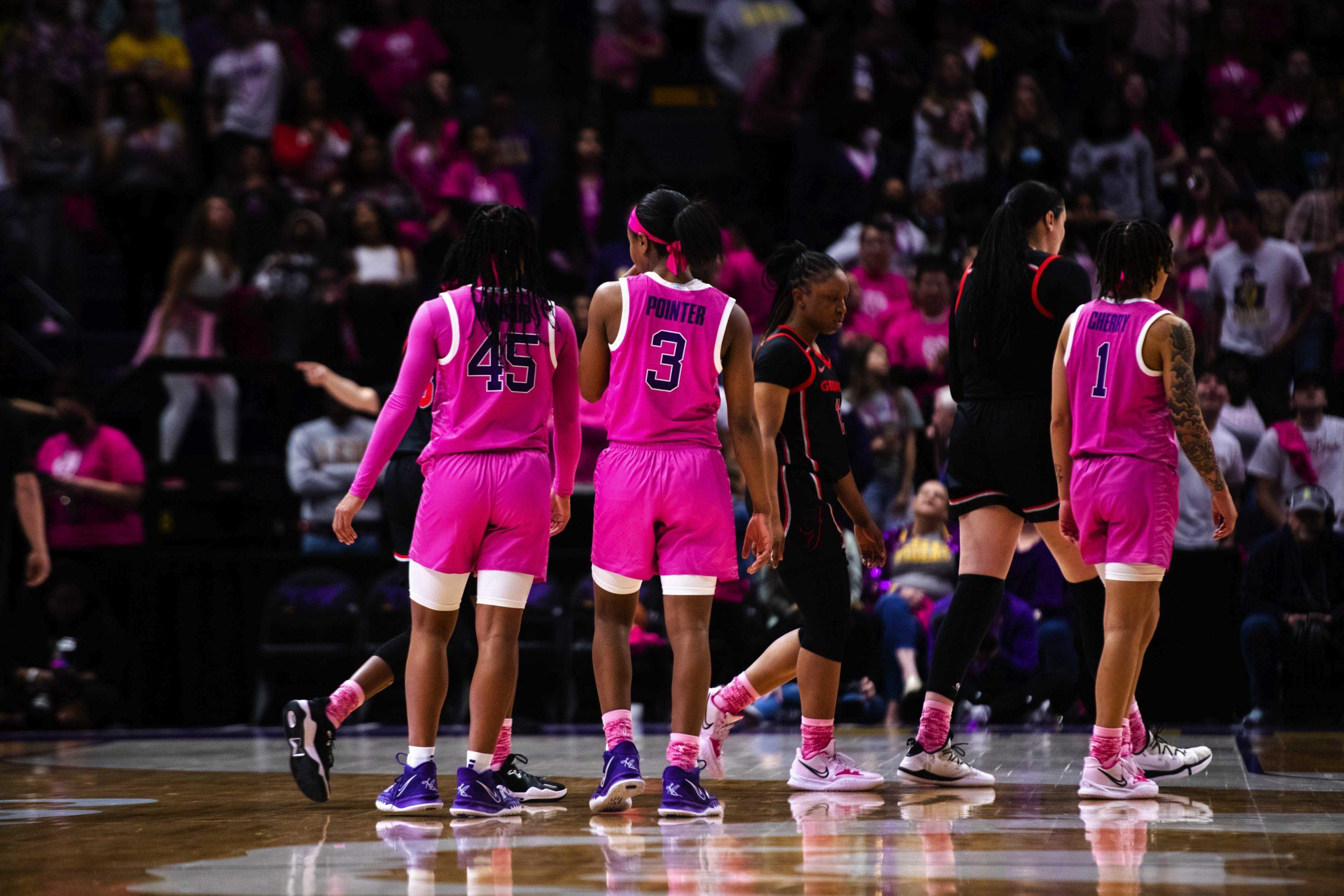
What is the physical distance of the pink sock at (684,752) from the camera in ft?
16.6

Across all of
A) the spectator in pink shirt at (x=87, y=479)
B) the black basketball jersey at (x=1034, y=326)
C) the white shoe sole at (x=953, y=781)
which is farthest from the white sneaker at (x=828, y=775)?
the spectator in pink shirt at (x=87, y=479)

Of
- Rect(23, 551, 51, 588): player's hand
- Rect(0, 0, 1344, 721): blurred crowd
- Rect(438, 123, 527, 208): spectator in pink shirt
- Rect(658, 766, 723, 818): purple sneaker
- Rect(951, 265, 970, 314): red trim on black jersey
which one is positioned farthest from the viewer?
Rect(438, 123, 527, 208): spectator in pink shirt

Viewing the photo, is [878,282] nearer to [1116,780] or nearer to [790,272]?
[790,272]

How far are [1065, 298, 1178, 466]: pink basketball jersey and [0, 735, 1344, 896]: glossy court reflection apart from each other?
1.20 metres

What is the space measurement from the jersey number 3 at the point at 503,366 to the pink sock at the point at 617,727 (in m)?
1.09

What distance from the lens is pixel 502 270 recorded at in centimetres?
518

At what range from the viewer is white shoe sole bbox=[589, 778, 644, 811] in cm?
505

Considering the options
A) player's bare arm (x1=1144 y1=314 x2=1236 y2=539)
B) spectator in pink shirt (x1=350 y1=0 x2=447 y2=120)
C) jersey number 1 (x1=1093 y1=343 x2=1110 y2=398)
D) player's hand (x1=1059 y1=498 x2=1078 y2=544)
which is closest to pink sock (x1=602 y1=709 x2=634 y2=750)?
player's hand (x1=1059 y1=498 x2=1078 y2=544)

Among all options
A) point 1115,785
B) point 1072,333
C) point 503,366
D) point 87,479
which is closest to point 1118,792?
point 1115,785

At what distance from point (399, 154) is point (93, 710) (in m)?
5.55

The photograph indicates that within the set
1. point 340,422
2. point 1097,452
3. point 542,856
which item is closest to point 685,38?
point 340,422

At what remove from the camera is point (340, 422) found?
32.8ft

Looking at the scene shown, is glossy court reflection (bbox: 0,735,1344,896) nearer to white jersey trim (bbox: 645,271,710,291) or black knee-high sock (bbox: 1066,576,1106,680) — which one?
black knee-high sock (bbox: 1066,576,1106,680)

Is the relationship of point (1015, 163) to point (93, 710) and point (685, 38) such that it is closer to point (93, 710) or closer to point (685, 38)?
point (685, 38)
